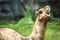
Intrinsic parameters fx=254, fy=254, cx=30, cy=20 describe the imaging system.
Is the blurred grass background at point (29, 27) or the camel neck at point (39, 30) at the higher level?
the camel neck at point (39, 30)

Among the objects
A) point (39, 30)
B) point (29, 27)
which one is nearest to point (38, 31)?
point (39, 30)

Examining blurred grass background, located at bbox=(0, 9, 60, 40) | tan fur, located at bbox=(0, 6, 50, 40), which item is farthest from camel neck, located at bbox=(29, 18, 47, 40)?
blurred grass background, located at bbox=(0, 9, 60, 40)

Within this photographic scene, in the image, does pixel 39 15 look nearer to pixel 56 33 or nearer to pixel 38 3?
pixel 56 33

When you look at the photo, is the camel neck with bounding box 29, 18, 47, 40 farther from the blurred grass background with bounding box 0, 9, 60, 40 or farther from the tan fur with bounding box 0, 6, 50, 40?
the blurred grass background with bounding box 0, 9, 60, 40

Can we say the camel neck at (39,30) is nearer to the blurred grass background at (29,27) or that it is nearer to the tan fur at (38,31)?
the tan fur at (38,31)

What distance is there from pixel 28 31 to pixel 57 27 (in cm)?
70

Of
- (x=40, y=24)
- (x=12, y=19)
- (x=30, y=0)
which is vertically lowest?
(x=12, y=19)

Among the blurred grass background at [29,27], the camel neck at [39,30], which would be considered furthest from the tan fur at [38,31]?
the blurred grass background at [29,27]

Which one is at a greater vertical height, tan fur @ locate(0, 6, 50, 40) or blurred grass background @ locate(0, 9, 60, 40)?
tan fur @ locate(0, 6, 50, 40)

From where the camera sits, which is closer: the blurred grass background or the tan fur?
the tan fur

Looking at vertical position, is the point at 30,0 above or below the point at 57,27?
above

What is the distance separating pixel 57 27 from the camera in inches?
190

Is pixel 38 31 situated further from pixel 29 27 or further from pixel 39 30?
pixel 29 27

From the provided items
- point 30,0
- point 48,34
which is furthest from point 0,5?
point 48,34
